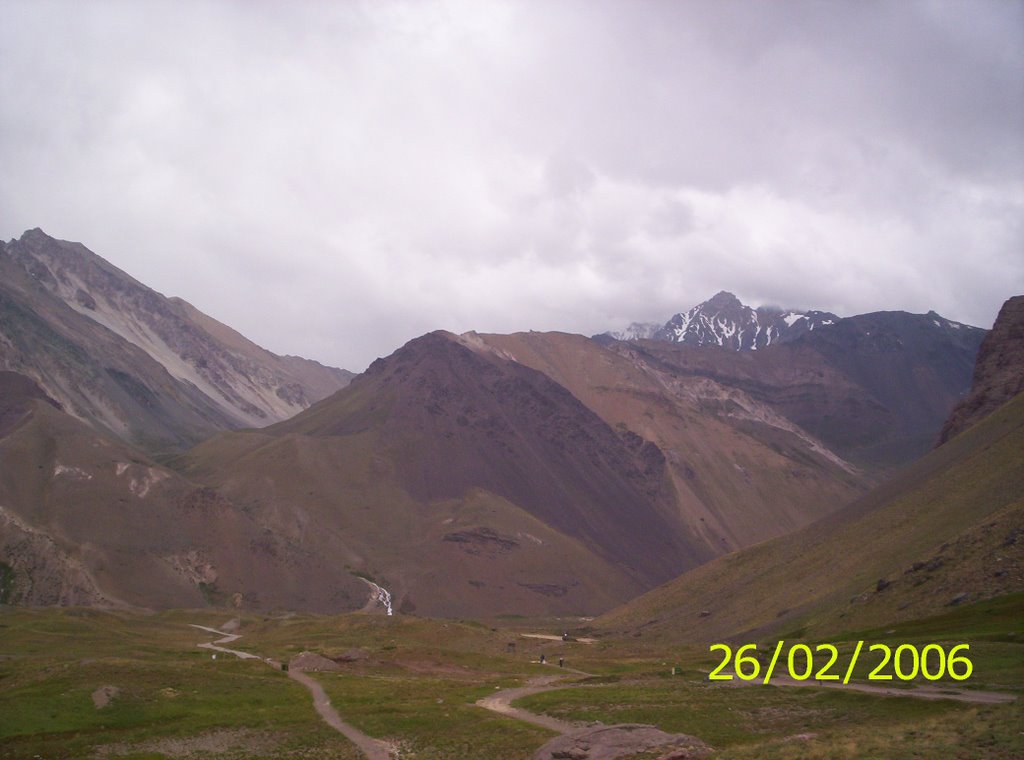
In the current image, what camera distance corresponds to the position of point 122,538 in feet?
531

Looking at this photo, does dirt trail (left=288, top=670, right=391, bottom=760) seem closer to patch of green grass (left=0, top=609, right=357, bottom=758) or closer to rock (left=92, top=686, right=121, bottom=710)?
patch of green grass (left=0, top=609, right=357, bottom=758)

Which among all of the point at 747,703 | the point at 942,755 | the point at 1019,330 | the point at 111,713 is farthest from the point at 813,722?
the point at 1019,330

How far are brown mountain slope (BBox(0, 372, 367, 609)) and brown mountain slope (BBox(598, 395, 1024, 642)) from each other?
69870 mm

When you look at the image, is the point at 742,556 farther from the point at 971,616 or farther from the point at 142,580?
the point at 142,580

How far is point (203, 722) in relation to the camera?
1789 inches

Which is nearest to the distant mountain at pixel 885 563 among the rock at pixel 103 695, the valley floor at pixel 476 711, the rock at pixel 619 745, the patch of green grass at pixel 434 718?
the valley floor at pixel 476 711

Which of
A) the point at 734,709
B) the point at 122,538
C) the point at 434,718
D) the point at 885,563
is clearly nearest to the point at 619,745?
the point at 734,709

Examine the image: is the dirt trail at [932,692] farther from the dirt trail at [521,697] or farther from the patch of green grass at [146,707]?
the patch of green grass at [146,707]

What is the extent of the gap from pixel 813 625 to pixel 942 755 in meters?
57.8

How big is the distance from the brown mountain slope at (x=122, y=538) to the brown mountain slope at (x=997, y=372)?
124273 millimetres

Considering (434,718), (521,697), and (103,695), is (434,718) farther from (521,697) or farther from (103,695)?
(103,695)

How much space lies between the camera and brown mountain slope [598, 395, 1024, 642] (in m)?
71.4

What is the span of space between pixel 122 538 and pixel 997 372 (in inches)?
6606

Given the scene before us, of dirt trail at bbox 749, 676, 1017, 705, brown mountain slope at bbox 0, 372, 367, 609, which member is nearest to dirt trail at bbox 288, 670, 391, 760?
dirt trail at bbox 749, 676, 1017, 705
